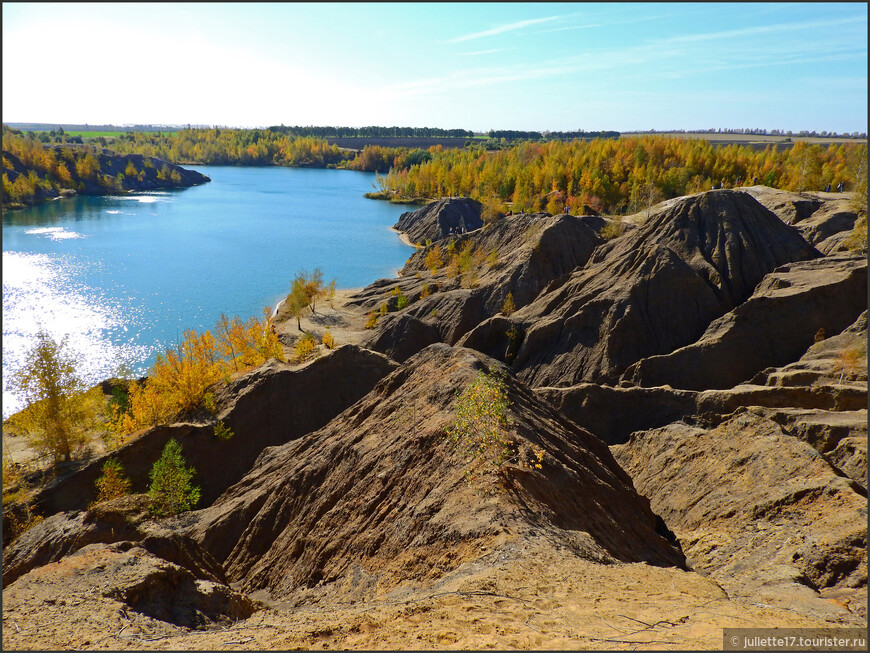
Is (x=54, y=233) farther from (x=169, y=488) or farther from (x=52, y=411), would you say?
(x=169, y=488)

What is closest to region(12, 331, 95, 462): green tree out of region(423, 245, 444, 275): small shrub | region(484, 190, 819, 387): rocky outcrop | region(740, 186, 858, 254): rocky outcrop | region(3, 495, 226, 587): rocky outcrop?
region(3, 495, 226, 587): rocky outcrop

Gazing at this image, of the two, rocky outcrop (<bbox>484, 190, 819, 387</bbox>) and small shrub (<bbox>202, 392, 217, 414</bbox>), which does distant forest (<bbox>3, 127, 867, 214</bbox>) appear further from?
small shrub (<bbox>202, 392, 217, 414</bbox>)

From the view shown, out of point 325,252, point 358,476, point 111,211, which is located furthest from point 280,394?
point 111,211

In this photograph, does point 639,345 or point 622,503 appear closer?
point 622,503

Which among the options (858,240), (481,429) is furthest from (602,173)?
(481,429)

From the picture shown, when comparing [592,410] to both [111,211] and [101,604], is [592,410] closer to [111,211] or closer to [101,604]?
[101,604]

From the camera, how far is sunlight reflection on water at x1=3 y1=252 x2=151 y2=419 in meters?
61.4

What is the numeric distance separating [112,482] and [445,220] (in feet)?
339

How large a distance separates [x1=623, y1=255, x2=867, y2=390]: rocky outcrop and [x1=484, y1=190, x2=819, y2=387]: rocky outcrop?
13.8 feet

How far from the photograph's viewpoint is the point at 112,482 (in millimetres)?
32500

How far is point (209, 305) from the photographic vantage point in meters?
82.2

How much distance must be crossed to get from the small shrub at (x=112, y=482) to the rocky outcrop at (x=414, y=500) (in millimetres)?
7496

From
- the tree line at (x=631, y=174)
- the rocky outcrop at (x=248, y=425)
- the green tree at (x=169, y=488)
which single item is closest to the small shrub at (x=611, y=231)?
the tree line at (x=631, y=174)

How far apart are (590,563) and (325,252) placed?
4304 inches
